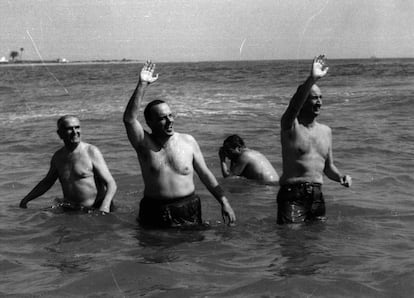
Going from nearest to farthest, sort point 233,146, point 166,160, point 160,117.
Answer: point 160,117 → point 166,160 → point 233,146

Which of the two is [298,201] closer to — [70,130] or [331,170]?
[331,170]

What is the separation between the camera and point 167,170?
18.2 feet

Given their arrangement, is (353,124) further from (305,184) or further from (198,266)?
(198,266)

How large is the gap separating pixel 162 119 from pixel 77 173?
1.75m

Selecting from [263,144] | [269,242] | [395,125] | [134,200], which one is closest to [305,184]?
[269,242]

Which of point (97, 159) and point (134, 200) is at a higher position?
point (97, 159)

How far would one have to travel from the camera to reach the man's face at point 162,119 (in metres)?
5.39

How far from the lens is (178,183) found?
18.3ft

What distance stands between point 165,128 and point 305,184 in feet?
4.75

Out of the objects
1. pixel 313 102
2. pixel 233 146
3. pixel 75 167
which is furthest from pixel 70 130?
pixel 233 146

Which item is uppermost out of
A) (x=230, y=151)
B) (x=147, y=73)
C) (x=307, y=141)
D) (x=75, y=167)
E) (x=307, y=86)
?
(x=147, y=73)

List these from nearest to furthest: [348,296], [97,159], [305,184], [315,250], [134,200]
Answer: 1. [348,296]
2. [315,250]
3. [305,184]
4. [97,159]
5. [134,200]

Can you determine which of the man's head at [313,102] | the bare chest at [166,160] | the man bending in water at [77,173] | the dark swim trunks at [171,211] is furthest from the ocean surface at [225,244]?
the man's head at [313,102]

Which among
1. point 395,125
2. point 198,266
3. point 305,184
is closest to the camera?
point 198,266
